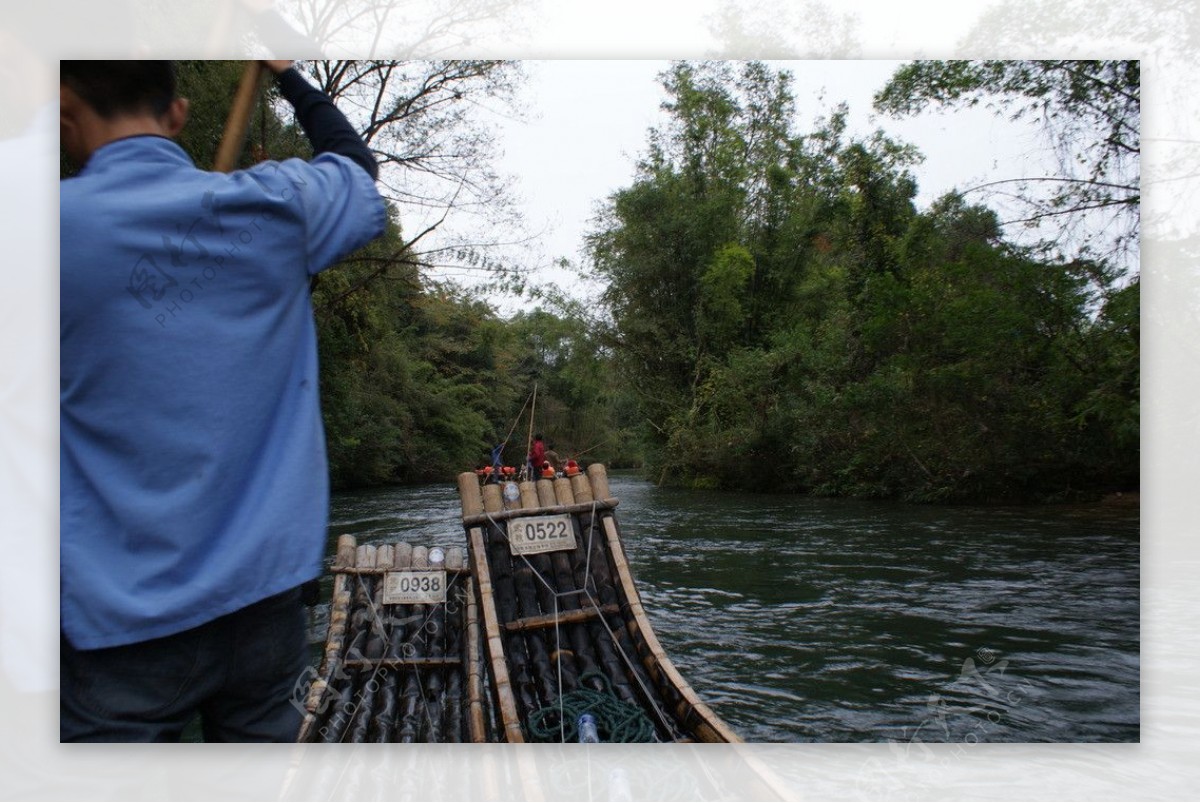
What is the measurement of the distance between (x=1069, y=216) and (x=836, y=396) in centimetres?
125

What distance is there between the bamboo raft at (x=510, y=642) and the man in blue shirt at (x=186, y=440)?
5.23 ft

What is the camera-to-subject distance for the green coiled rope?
254 centimetres

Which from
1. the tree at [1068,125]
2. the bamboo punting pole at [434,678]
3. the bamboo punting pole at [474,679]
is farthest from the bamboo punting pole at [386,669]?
the tree at [1068,125]

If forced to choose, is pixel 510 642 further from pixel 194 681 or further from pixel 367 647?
pixel 194 681

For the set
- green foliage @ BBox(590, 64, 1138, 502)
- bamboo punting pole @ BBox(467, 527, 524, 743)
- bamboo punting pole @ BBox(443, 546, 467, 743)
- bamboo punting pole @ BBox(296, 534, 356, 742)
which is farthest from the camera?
green foliage @ BBox(590, 64, 1138, 502)

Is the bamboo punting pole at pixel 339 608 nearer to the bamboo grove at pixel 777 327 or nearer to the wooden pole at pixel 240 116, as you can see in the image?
the bamboo grove at pixel 777 327

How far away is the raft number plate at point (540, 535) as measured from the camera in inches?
120

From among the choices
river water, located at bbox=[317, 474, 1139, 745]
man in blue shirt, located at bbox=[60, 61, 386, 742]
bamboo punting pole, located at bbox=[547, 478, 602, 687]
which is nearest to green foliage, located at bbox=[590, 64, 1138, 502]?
river water, located at bbox=[317, 474, 1139, 745]

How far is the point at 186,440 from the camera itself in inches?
42.1

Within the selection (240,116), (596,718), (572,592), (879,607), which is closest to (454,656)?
(572,592)

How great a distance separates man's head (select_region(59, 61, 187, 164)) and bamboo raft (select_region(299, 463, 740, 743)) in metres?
1.83

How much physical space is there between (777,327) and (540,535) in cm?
141

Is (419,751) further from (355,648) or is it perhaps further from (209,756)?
(209,756)

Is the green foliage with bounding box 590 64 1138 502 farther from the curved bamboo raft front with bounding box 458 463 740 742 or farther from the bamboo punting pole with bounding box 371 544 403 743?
the bamboo punting pole with bounding box 371 544 403 743
